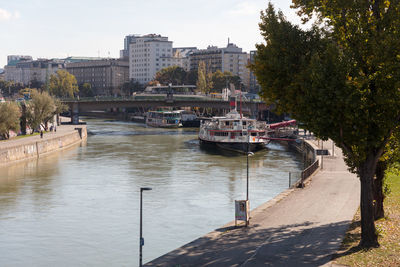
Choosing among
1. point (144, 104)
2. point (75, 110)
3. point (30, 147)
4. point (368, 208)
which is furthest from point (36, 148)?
point (368, 208)

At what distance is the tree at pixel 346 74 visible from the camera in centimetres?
2008

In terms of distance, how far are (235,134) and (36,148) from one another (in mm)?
25986

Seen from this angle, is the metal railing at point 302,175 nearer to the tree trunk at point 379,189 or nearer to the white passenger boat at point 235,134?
the tree trunk at point 379,189

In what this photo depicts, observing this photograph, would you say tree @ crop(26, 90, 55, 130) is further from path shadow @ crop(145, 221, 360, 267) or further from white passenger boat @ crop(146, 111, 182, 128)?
path shadow @ crop(145, 221, 360, 267)

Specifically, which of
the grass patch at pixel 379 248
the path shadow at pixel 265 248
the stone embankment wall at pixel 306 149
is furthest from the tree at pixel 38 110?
the grass patch at pixel 379 248

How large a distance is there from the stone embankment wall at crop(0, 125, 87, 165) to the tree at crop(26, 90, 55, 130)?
227 inches

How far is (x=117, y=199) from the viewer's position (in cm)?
3953

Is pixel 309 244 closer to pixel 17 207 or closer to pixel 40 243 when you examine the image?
pixel 40 243

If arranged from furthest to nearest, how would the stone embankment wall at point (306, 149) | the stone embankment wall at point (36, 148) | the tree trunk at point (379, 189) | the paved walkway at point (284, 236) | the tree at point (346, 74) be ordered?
1. the stone embankment wall at point (306, 149)
2. the stone embankment wall at point (36, 148)
3. the tree trunk at point (379, 189)
4. the paved walkway at point (284, 236)
5. the tree at point (346, 74)

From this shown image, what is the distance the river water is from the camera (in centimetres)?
2763

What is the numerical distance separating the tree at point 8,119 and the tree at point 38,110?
8482mm

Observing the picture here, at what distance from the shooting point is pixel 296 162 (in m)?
62.2

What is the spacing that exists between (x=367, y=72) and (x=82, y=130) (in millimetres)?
74230

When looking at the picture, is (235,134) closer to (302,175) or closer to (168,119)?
(302,175)
